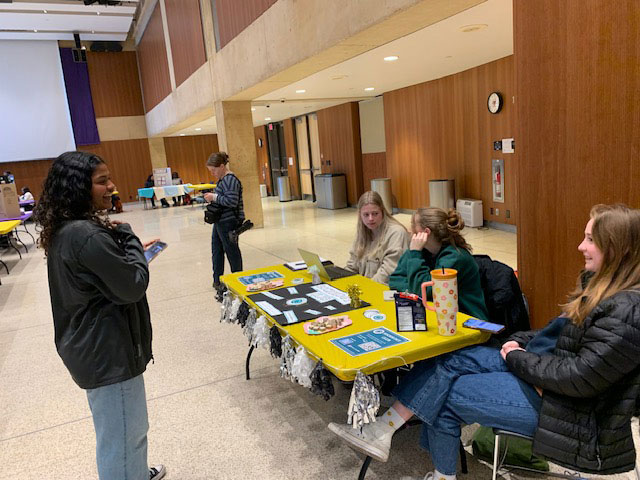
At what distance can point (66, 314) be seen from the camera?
5.89 ft

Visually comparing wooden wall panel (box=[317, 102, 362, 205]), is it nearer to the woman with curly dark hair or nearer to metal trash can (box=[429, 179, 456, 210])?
metal trash can (box=[429, 179, 456, 210])

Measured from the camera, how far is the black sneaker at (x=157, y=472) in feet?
7.82

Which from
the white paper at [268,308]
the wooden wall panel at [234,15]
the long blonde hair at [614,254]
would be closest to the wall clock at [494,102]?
the wooden wall panel at [234,15]

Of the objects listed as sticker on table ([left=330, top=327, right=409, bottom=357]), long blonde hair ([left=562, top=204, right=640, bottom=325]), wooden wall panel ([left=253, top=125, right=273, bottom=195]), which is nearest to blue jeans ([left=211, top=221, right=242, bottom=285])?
sticker on table ([left=330, top=327, right=409, bottom=357])

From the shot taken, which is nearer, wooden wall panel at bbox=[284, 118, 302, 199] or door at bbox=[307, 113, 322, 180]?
door at bbox=[307, 113, 322, 180]

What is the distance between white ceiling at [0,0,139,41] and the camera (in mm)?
14102

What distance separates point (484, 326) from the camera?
6.75 ft

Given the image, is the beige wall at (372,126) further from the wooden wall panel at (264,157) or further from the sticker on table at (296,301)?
the sticker on table at (296,301)

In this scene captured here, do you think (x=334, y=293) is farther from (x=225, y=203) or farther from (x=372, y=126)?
(x=372, y=126)

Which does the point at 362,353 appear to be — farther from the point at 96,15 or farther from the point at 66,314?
the point at 96,15

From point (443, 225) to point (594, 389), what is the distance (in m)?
1.20

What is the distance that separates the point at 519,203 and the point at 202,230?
30.1 ft

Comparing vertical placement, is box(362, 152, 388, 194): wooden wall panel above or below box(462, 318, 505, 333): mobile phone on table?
above

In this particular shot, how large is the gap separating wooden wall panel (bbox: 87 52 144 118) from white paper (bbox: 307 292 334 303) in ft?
63.2
